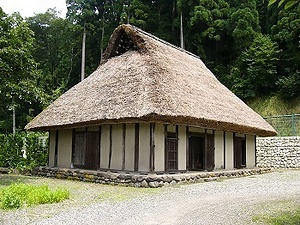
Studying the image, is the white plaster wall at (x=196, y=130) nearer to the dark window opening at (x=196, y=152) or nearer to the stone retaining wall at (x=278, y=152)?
the dark window opening at (x=196, y=152)

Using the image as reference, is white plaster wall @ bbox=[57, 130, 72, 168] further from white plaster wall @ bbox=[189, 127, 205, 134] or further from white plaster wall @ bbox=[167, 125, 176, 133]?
white plaster wall @ bbox=[189, 127, 205, 134]

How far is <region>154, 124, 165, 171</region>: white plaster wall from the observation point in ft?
36.3

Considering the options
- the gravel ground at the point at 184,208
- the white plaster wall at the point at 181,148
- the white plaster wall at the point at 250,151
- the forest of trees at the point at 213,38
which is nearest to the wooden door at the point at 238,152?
the white plaster wall at the point at 250,151

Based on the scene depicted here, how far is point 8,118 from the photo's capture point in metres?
32.1

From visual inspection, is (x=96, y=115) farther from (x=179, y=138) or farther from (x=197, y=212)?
(x=197, y=212)

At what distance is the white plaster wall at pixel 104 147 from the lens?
12.3m

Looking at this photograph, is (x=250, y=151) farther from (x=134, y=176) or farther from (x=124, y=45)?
(x=134, y=176)

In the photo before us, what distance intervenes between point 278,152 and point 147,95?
10.00 m

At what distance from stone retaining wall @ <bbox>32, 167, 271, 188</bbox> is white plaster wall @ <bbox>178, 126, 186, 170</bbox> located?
52 cm

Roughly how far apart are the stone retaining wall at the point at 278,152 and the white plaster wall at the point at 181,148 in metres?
7.57

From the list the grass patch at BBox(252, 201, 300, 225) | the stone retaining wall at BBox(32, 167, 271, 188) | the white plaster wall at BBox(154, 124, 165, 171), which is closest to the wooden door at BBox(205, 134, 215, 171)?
the stone retaining wall at BBox(32, 167, 271, 188)

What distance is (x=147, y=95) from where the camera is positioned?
10.6 meters

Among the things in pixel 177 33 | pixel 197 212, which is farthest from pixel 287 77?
pixel 197 212

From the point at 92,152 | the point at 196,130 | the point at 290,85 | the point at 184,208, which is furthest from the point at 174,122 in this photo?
the point at 290,85
